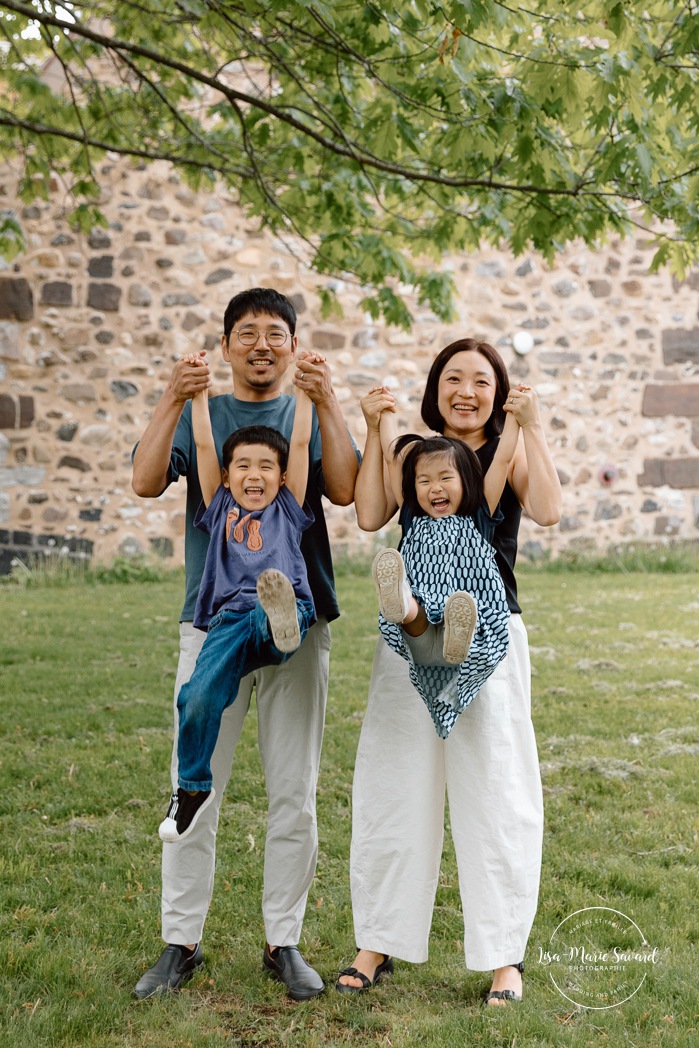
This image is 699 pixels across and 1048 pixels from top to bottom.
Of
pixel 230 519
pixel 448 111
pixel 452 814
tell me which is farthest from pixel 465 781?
pixel 448 111

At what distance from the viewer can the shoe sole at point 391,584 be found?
239 cm

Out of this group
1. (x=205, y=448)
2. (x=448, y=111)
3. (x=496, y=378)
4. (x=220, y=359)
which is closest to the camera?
(x=205, y=448)

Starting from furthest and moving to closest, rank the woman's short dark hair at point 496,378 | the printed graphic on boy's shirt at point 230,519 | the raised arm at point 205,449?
the woman's short dark hair at point 496,378 < the raised arm at point 205,449 < the printed graphic on boy's shirt at point 230,519

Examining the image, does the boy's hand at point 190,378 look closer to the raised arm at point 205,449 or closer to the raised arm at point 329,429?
the raised arm at point 205,449

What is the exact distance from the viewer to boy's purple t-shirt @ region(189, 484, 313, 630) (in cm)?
251

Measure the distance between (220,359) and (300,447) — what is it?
6.72m

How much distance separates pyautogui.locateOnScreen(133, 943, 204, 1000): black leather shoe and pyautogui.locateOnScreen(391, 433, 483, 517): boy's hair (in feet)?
4.29

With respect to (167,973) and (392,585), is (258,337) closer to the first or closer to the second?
(392,585)

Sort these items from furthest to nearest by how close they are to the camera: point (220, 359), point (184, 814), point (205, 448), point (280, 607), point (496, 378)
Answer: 1. point (220, 359)
2. point (496, 378)
3. point (205, 448)
4. point (184, 814)
5. point (280, 607)

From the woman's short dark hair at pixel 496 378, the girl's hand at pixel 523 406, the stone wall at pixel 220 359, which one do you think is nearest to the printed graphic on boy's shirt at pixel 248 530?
the woman's short dark hair at pixel 496 378

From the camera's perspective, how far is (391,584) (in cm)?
239

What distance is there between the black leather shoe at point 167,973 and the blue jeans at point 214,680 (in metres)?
0.55

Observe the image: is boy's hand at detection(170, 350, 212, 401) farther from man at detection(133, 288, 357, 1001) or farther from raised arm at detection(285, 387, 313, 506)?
raised arm at detection(285, 387, 313, 506)

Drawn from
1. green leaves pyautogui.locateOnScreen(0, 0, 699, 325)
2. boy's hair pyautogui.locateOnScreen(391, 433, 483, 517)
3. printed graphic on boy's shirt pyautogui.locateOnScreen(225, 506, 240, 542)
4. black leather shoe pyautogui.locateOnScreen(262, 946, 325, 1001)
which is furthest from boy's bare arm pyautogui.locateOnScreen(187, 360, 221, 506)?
green leaves pyautogui.locateOnScreen(0, 0, 699, 325)
